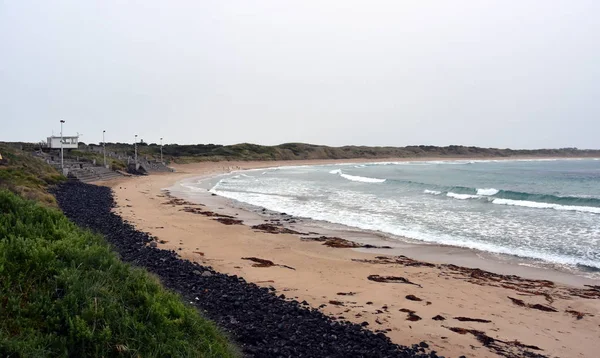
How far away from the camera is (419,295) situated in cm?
803

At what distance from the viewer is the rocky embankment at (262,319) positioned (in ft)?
16.4

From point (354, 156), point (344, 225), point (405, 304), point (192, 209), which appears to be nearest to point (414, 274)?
point (405, 304)

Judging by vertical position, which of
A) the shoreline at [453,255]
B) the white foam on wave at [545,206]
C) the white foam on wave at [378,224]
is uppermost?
the white foam on wave at [545,206]

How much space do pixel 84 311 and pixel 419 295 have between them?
602 cm

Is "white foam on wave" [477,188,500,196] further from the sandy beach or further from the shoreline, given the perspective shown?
the sandy beach

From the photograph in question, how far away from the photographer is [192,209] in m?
19.7

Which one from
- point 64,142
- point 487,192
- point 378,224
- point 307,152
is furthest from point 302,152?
point 378,224

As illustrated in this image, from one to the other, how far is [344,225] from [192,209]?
24.4ft

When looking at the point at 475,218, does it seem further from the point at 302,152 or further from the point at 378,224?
the point at 302,152

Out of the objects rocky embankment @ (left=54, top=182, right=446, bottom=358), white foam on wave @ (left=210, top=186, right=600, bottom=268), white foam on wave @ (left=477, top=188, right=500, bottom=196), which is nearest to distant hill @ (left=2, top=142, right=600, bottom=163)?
white foam on wave @ (left=210, top=186, right=600, bottom=268)

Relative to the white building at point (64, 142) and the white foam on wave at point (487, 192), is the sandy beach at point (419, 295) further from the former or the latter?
the white building at point (64, 142)

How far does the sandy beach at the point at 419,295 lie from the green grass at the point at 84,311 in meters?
2.94

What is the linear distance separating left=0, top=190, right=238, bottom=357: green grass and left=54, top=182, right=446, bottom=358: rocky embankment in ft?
2.03

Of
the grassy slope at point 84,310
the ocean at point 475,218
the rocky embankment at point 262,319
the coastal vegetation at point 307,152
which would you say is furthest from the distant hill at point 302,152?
the grassy slope at point 84,310
